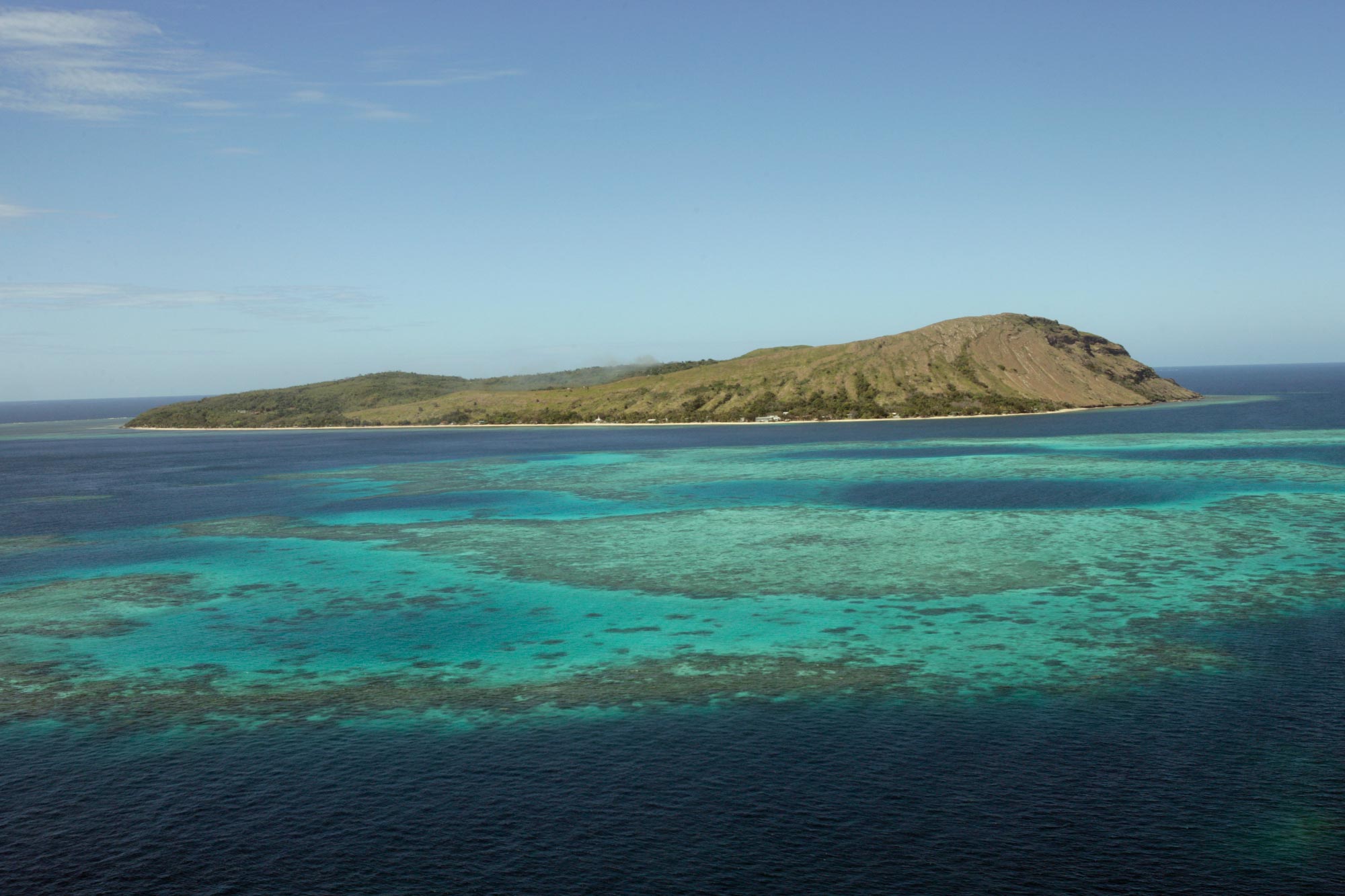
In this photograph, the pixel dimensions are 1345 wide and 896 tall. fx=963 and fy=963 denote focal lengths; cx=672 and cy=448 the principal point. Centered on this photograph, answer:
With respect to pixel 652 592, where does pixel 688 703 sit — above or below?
below

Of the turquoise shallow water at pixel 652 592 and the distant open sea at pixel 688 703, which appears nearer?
the distant open sea at pixel 688 703

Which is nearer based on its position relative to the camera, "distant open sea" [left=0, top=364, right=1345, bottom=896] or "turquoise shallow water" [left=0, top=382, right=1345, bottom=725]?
"distant open sea" [left=0, top=364, right=1345, bottom=896]

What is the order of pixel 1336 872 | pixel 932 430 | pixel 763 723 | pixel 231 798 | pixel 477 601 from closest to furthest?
pixel 1336 872, pixel 231 798, pixel 763 723, pixel 477 601, pixel 932 430

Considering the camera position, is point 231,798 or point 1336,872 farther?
point 231,798

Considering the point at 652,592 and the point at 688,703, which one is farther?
the point at 652,592

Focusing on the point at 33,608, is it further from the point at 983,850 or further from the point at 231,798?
the point at 983,850

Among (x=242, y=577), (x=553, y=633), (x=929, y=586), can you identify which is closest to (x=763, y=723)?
(x=553, y=633)

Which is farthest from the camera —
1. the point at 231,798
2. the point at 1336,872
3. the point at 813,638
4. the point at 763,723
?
the point at 813,638
